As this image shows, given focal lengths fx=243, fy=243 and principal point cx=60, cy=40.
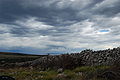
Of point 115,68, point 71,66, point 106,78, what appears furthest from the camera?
point 71,66

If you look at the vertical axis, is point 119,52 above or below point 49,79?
above

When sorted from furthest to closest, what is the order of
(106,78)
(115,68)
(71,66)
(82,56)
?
(82,56)
(71,66)
(115,68)
(106,78)

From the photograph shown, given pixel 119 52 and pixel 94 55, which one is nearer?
pixel 119 52

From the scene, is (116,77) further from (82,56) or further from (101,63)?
(82,56)

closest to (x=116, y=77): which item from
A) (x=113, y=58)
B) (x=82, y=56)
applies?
(x=113, y=58)

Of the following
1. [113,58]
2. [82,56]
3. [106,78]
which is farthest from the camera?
[82,56]

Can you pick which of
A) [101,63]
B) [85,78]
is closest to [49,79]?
[85,78]

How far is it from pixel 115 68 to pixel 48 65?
26.0ft

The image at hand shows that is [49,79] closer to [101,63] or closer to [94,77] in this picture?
[94,77]

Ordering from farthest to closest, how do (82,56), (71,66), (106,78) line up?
1. (82,56)
2. (71,66)
3. (106,78)

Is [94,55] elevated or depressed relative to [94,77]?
elevated

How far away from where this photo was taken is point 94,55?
50.1 ft

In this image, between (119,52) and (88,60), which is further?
(88,60)

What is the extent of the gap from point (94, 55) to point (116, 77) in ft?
22.0
